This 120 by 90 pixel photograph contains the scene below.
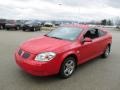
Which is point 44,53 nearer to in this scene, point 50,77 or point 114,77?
point 50,77

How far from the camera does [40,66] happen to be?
204 inches

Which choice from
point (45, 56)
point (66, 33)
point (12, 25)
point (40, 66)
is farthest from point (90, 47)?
point (12, 25)

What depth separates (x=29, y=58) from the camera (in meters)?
5.37

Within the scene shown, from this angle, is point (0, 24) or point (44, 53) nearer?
point (44, 53)

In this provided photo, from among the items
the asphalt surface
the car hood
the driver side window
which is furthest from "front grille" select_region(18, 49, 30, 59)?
the driver side window

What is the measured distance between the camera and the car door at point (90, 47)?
6.54 meters

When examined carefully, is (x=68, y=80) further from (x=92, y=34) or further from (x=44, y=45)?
(x=92, y=34)

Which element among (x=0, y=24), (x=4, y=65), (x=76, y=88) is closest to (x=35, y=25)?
(x=0, y=24)

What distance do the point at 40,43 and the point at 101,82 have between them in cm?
218

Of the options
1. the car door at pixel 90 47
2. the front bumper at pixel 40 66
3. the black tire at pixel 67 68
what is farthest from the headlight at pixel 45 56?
the car door at pixel 90 47

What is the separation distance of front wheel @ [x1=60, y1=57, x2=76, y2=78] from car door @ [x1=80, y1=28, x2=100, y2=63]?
559 mm

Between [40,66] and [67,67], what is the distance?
1.05m

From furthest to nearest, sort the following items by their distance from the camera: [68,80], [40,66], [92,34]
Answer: [92,34] → [68,80] → [40,66]

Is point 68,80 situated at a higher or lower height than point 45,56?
lower
